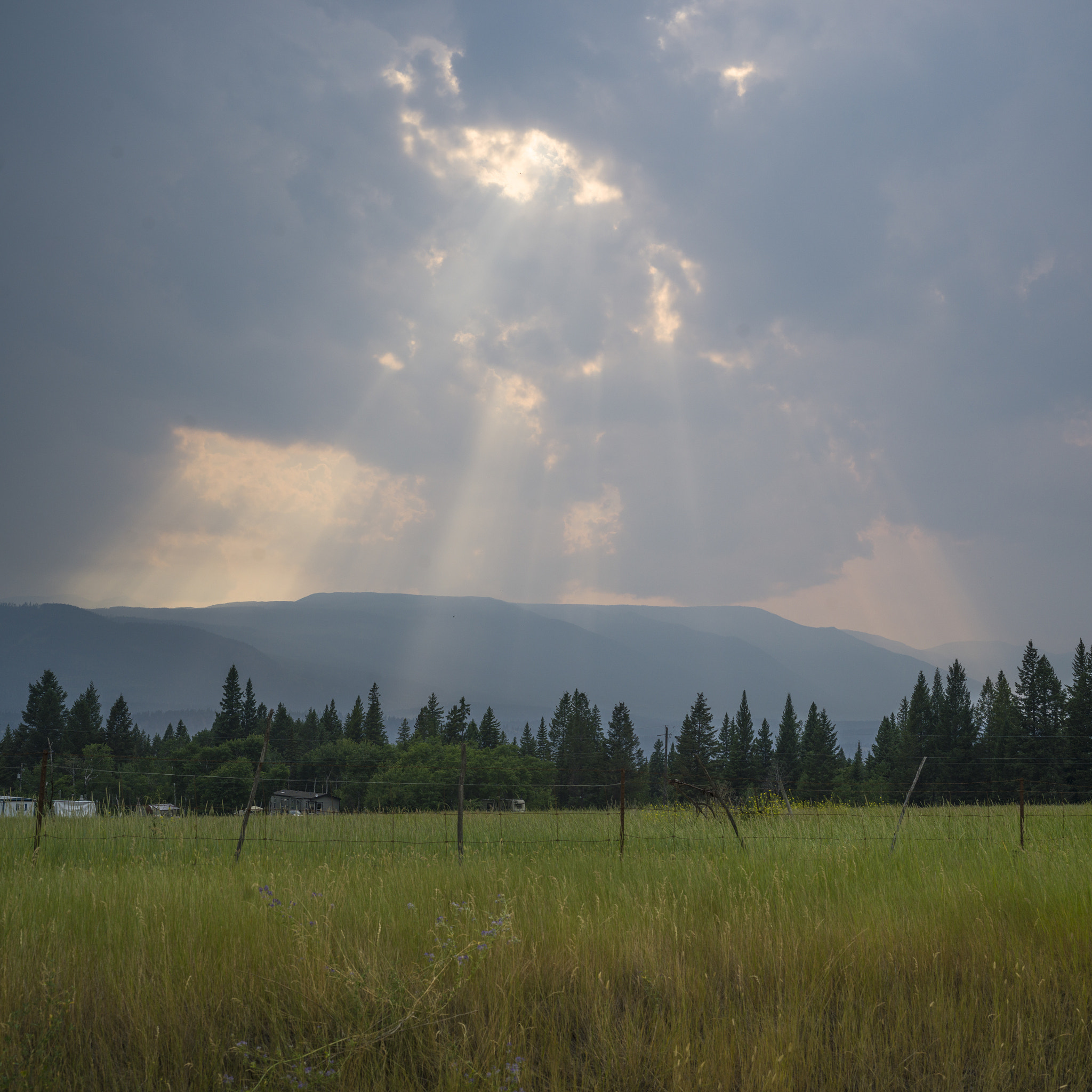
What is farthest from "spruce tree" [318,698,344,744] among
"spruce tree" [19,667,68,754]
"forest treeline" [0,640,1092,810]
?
"spruce tree" [19,667,68,754]

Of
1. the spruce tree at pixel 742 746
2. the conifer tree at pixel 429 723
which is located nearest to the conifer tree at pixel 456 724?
the conifer tree at pixel 429 723

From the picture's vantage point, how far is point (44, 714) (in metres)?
115

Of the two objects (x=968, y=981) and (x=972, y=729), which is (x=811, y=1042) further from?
(x=972, y=729)

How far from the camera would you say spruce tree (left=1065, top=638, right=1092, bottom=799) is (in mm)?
66062

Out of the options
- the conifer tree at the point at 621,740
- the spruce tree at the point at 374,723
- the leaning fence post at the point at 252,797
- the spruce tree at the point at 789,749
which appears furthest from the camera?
the spruce tree at the point at 374,723

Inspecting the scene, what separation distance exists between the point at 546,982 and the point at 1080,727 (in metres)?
87.2

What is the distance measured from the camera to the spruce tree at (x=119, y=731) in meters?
112

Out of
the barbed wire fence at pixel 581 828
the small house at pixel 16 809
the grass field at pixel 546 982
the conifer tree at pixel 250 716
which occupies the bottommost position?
the conifer tree at pixel 250 716

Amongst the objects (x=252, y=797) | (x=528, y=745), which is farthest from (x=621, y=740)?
(x=252, y=797)

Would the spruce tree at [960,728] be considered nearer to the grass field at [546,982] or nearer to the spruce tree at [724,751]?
the spruce tree at [724,751]

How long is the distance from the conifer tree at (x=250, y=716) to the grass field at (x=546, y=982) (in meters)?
121

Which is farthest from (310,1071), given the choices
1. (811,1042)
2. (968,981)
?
(968,981)

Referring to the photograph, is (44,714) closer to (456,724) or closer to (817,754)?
(456,724)

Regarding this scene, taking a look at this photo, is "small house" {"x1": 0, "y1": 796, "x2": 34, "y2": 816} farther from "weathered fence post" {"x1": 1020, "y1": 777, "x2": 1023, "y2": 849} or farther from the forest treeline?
the forest treeline
